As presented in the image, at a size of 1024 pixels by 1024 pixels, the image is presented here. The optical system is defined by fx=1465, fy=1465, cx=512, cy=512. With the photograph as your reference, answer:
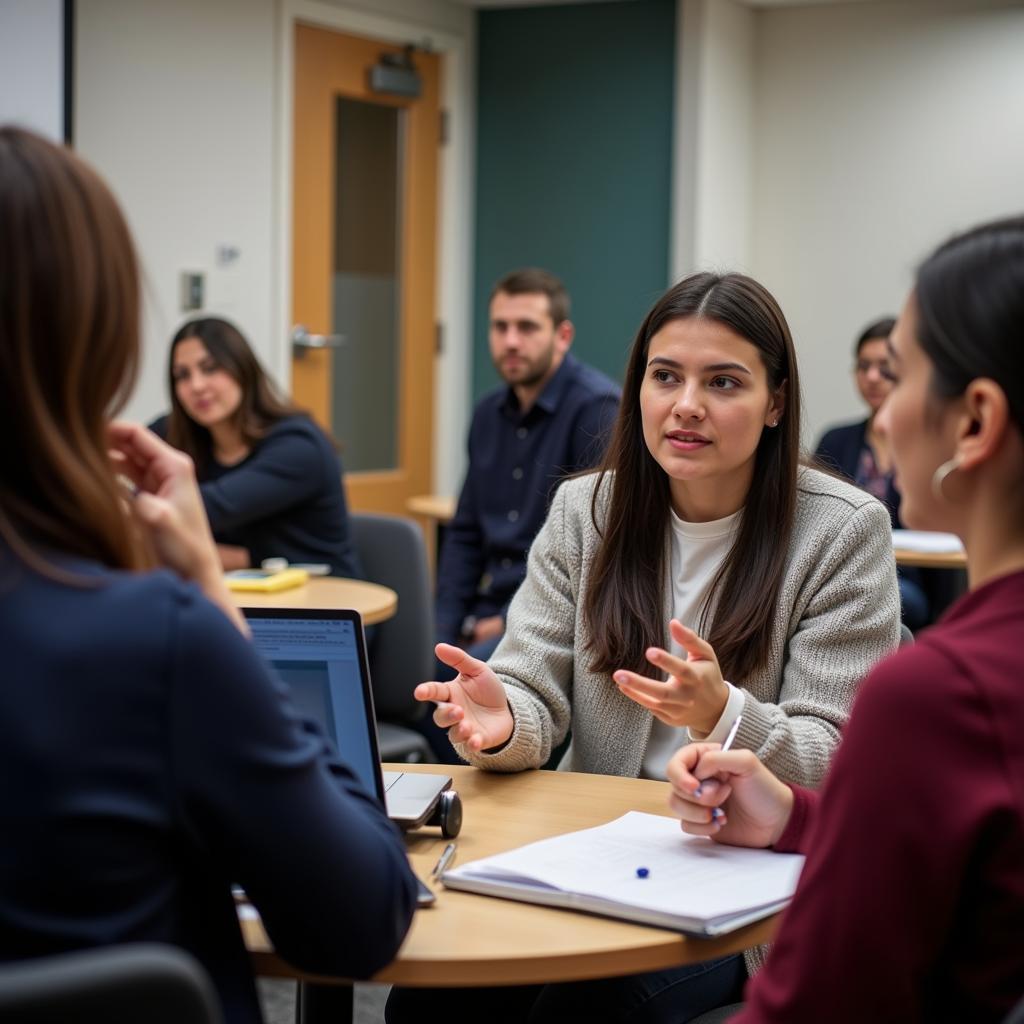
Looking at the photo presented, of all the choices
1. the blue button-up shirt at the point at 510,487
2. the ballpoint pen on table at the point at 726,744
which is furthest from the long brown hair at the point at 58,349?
the blue button-up shirt at the point at 510,487

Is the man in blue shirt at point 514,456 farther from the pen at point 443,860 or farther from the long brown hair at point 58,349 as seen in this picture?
the long brown hair at point 58,349

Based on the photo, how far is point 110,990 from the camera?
89cm

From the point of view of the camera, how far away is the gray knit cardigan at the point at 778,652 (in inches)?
74.8

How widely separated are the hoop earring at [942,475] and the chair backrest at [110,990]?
669 millimetres

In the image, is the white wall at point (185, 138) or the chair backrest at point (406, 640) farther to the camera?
the white wall at point (185, 138)

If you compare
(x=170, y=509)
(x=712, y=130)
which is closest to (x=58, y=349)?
(x=170, y=509)

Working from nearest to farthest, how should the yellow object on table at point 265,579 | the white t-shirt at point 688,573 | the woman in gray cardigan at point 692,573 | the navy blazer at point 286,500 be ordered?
the woman in gray cardigan at point 692,573, the white t-shirt at point 688,573, the yellow object on table at point 265,579, the navy blazer at point 286,500

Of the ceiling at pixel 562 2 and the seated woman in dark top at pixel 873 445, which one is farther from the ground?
the ceiling at pixel 562 2

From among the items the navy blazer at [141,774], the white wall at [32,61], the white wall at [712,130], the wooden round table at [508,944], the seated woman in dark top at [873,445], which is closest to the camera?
the navy blazer at [141,774]

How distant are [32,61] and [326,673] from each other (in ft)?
11.9

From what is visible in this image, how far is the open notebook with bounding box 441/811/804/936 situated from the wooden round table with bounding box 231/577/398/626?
1670mm

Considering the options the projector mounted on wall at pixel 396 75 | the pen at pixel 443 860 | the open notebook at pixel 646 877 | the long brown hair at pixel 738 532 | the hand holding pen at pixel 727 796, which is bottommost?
the pen at pixel 443 860

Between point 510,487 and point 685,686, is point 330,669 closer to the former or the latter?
point 685,686

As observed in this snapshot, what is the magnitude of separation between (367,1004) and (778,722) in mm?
1630
